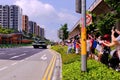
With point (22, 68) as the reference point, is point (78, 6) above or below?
above

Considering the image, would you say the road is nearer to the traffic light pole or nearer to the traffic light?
the traffic light pole

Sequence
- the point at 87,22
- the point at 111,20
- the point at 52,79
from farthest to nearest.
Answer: the point at 111,20
the point at 52,79
the point at 87,22

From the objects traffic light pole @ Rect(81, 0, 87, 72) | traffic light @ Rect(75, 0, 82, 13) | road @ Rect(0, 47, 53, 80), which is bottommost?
road @ Rect(0, 47, 53, 80)

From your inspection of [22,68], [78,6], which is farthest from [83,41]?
[22,68]

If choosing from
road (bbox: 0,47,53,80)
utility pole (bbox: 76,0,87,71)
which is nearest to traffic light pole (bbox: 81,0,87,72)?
utility pole (bbox: 76,0,87,71)

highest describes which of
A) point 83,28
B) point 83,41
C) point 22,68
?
point 83,28

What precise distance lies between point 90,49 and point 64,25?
98858 millimetres

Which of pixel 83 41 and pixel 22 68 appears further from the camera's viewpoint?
pixel 22 68

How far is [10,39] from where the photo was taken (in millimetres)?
115750

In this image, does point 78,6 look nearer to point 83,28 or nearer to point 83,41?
point 83,28

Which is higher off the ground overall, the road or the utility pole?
the utility pole

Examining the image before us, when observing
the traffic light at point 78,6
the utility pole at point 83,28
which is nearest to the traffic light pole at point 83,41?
the utility pole at point 83,28

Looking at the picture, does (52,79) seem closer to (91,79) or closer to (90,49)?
(90,49)

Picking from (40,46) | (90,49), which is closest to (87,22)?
(90,49)
